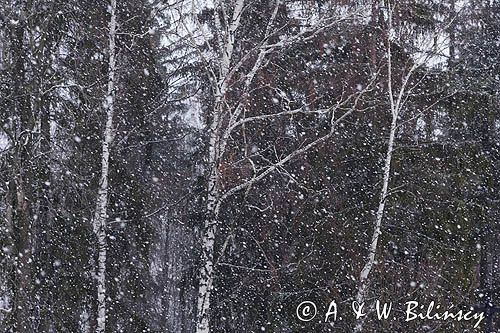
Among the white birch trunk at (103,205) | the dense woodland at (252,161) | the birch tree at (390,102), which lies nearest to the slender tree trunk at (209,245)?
the dense woodland at (252,161)

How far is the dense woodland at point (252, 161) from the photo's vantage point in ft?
25.9

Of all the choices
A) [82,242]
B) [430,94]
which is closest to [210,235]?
[82,242]

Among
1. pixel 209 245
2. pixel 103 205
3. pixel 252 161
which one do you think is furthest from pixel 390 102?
pixel 103 205

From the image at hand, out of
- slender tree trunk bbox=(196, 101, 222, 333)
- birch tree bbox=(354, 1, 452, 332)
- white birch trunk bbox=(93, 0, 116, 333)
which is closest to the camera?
slender tree trunk bbox=(196, 101, 222, 333)

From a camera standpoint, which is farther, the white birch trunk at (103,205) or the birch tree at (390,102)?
the birch tree at (390,102)

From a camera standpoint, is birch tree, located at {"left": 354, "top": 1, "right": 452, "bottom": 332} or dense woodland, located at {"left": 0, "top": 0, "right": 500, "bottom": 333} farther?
birch tree, located at {"left": 354, "top": 1, "right": 452, "bottom": 332}

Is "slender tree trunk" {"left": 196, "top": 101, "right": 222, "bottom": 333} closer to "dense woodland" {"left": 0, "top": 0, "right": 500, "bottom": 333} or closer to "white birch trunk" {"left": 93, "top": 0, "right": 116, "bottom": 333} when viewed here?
"dense woodland" {"left": 0, "top": 0, "right": 500, "bottom": 333}

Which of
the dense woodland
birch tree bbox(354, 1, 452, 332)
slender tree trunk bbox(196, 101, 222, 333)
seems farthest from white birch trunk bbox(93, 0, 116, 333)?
birch tree bbox(354, 1, 452, 332)

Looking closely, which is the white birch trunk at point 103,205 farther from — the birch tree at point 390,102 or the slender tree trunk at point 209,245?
the birch tree at point 390,102

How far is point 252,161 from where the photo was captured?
8203 millimetres

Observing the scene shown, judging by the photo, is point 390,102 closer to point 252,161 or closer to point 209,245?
point 252,161

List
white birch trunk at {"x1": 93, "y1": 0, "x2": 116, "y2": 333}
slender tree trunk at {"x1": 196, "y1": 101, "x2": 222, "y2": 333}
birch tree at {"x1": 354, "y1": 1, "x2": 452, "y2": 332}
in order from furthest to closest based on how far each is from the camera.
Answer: birch tree at {"x1": 354, "y1": 1, "x2": 452, "y2": 332}, white birch trunk at {"x1": 93, "y1": 0, "x2": 116, "y2": 333}, slender tree trunk at {"x1": 196, "y1": 101, "x2": 222, "y2": 333}

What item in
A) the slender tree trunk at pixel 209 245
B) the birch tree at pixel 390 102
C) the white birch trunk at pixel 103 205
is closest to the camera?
the slender tree trunk at pixel 209 245

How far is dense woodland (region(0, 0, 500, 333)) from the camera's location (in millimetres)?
7902
